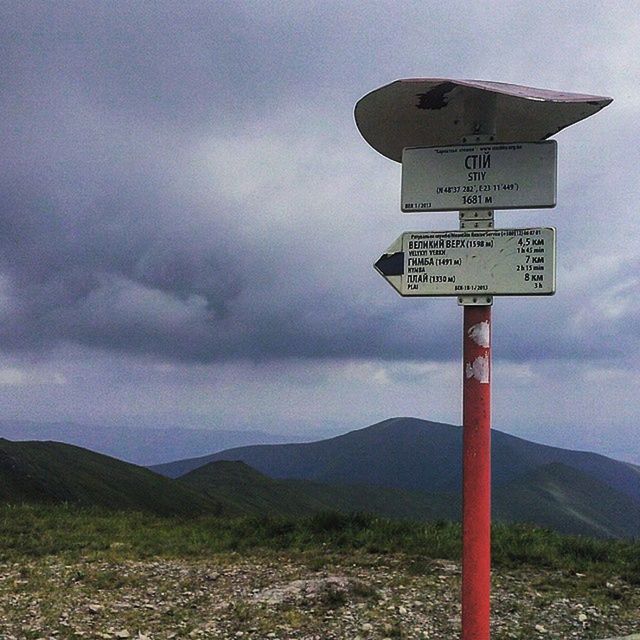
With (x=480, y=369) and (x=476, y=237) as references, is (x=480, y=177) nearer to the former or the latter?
(x=476, y=237)

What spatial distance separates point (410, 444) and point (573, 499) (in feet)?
183

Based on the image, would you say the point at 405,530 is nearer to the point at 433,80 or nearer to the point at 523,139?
the point at 523,139

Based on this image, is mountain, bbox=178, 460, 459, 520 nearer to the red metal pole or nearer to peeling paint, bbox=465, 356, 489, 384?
the red metal pole

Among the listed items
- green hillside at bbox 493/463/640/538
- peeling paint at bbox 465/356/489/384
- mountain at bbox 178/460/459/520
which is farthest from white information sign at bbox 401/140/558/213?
green hillside at bbox 493/463/640/538

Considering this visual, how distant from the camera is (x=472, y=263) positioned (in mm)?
4719

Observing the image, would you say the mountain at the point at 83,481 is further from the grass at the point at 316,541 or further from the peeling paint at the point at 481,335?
the peeling paint at the point at 481,335

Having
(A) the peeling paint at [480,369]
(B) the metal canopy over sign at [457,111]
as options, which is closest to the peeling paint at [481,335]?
(A) the peeling paint at [480,369]

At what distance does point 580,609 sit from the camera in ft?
23.1

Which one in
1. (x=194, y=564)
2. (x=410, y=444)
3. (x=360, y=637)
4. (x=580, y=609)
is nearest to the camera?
(x=360, y=637)

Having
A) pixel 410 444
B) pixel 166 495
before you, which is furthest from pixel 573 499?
pixel 166 495

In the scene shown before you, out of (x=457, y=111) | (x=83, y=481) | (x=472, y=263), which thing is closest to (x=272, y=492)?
(x=83, y=481)

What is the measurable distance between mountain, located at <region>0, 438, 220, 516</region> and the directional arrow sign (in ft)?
101

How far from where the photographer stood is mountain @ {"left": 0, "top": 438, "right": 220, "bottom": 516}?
124 ft

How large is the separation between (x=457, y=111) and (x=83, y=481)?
4804 cm
